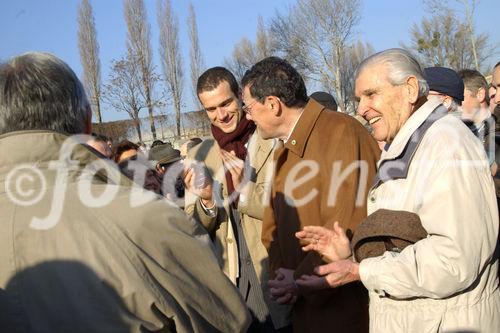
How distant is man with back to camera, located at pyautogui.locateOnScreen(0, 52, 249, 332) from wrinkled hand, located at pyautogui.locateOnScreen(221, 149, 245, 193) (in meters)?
1.56

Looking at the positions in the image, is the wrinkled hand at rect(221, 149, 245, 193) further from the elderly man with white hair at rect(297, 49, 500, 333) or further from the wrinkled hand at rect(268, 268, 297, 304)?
the elderly man with white hair at rect(297, 49, 500, 333)

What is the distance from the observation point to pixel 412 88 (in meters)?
2.26

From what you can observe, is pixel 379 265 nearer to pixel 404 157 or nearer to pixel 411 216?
pixel 411 216

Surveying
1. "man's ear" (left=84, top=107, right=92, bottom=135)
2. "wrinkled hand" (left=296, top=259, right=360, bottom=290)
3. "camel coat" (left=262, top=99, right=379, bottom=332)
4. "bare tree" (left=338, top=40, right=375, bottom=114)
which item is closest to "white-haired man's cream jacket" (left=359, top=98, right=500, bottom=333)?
"wrinkled hand" (left=296, top=259, right=360, bottom=290)

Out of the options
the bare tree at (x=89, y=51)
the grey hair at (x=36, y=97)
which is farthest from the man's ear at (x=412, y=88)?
the bare tree at (x=89, y=51)

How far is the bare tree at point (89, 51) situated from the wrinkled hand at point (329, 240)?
27463mm

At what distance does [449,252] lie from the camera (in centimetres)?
187

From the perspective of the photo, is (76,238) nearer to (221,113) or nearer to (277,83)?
(277,83)

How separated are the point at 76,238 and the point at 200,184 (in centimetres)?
188

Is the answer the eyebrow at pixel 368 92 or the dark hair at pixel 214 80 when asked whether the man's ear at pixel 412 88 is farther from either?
the dark hair at pixel 214 80

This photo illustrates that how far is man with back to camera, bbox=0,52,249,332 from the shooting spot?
1.48 meters

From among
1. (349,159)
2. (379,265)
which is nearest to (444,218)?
(379,265)

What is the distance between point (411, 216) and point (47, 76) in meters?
1.42

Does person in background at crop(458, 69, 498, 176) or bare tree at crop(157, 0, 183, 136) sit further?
bare tree at crop(157, 0, 183, 136)
